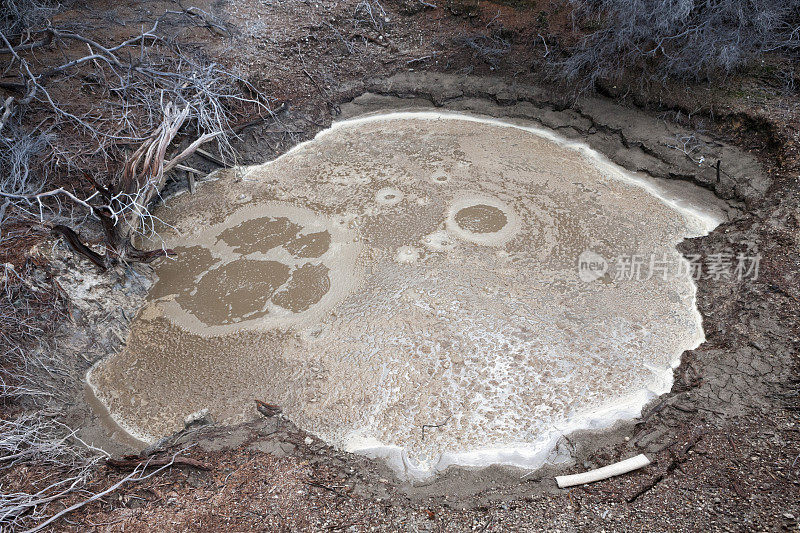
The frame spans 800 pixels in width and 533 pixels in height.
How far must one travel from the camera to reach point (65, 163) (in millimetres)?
5254

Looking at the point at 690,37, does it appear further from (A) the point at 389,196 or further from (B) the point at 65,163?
(B) the point at 65,163

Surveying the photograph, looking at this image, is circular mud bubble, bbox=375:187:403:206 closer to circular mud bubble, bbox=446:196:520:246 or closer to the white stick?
circular mud bubble, bbox=446:196:520:246

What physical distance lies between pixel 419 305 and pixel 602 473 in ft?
→ 6.39

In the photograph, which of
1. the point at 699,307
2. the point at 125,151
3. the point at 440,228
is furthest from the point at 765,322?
the point at 125,151

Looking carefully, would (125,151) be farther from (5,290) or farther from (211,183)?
(5,290)

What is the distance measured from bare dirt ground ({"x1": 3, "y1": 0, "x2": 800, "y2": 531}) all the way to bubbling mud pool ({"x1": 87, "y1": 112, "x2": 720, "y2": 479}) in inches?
8.5

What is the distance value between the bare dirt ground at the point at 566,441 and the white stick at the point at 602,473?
6 cm

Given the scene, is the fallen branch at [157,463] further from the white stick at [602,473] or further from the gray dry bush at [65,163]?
the white stick at [602,473]

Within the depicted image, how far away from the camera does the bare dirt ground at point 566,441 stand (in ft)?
10.2

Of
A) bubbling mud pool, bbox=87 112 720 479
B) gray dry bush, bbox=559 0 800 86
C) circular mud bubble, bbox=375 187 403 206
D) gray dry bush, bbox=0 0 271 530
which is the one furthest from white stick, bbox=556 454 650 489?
gray dry bush, bbox=559 0 800 86

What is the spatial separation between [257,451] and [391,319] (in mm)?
1527

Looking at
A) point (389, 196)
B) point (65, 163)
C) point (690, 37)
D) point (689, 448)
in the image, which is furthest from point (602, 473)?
point (65, 163)

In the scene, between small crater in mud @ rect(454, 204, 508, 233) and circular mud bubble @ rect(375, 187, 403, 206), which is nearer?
small crater in mud @ rect(454, 204, 508, 233)

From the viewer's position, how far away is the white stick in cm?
339
